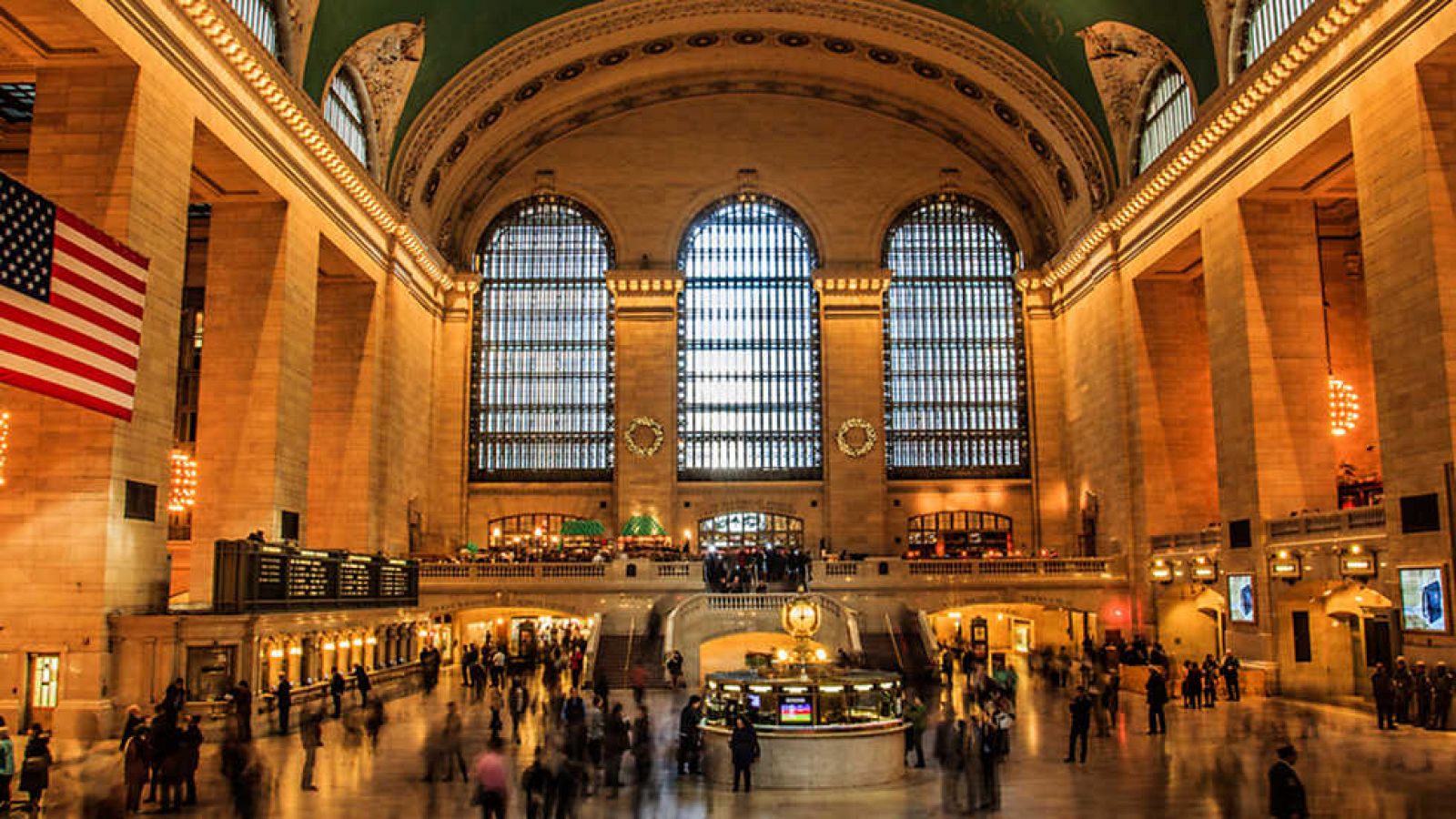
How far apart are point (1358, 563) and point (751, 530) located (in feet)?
72.1

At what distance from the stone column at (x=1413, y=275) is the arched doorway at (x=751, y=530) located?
22.2 m

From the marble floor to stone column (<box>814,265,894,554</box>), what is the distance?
65.8 feet

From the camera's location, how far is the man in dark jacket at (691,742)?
15.4m

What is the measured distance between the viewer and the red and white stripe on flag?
14945mm

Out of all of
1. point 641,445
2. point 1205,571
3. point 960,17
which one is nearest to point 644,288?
point 641,445

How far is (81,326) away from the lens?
16469 millimetres

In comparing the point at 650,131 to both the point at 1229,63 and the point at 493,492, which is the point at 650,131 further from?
the point at 1229,63

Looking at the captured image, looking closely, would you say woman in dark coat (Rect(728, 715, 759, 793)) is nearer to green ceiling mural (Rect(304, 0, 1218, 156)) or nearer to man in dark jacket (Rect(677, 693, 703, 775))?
man in dark jacket (Rect(677, 693, 703, 775))

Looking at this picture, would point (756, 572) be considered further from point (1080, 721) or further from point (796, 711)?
point (796, 711)

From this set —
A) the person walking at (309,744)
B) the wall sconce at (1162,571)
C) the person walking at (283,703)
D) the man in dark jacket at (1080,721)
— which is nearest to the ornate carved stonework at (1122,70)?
the wall sconce at (1162,571)

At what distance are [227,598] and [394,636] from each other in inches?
358

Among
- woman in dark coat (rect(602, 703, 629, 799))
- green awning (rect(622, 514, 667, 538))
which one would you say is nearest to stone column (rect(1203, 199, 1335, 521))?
green awning (rect(622, 514, 667, 538))

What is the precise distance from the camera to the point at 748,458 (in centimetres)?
4147

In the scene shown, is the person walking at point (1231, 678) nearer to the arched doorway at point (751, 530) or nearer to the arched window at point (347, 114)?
the arched doorway at point (751, 530)
